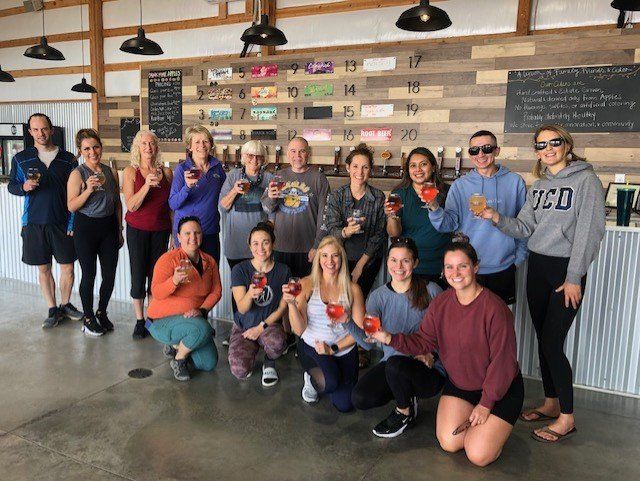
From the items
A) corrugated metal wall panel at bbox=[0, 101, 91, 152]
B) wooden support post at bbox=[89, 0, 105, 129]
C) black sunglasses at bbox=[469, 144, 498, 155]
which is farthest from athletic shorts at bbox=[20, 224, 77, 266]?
corrugated metal wall panel at bbox=[0, 101, 91, 152]

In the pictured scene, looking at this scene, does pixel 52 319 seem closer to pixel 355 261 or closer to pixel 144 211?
pixel 144 211

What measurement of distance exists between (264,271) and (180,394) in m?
0.94

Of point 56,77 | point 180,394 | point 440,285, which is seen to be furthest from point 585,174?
point 56,77

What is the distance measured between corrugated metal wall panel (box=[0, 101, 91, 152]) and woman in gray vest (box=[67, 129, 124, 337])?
25.2 ft

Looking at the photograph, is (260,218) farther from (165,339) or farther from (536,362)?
(536,362)

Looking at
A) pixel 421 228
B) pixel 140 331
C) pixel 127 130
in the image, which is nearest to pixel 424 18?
pixel 421 228

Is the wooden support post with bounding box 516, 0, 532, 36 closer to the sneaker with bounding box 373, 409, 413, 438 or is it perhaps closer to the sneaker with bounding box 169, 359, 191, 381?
the sneaker with bounding box 373, 409, 413, 438

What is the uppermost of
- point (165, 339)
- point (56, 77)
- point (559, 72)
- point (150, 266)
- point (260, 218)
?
point (56, 77)

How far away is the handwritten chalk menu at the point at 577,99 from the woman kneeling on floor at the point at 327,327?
3839 millimetres

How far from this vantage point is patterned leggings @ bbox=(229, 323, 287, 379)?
11.8 ft

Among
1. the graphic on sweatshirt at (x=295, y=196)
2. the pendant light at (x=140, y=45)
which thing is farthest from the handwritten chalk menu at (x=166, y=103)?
the graphic on sweatshirt at (x=295, y=196)

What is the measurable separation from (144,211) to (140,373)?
1244mm

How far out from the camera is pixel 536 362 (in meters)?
3.78

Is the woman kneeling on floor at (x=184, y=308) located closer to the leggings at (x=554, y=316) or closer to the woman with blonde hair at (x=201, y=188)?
the woman with blonde hair at (x=201, y=188)
